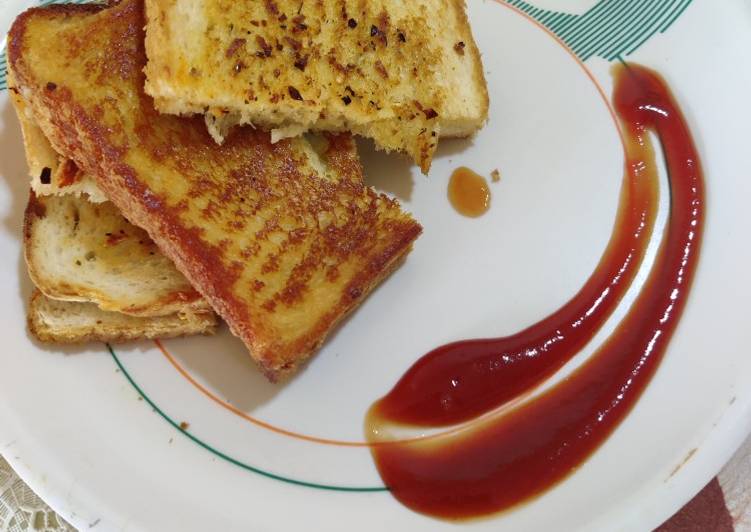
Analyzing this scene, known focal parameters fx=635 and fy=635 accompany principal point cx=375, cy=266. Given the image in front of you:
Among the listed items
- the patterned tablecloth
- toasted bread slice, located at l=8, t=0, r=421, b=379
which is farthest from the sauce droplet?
the patterned tablecloth

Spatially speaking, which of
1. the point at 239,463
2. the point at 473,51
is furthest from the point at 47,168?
the point at 473,51

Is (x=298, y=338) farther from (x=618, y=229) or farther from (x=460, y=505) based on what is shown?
(x=618, y=229)

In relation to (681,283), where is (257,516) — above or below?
below

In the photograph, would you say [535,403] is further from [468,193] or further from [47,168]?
[47,168]

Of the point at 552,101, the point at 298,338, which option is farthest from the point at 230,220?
the point at 552,101

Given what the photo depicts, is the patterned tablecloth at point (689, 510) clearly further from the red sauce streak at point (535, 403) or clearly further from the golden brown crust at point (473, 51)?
the golden brown crust at point (473, 51)

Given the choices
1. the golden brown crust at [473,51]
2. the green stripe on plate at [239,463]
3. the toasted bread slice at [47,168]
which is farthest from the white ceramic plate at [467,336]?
the toasted bread slice at [47,168]

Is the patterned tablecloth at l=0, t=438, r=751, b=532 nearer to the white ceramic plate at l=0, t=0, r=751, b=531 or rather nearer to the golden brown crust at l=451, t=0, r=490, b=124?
the white ceramic plate at l=0, t=0, r=751, b=531
